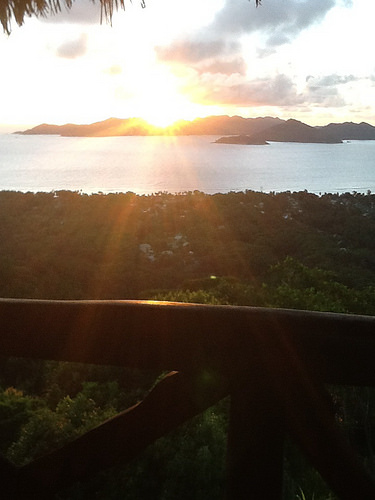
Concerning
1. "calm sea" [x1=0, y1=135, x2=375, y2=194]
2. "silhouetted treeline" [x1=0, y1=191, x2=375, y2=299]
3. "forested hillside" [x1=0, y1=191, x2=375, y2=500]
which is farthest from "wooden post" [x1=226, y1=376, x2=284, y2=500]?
"calm sea" [x1=0, y1=135, x2=375, y2=194]

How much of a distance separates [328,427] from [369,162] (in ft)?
253

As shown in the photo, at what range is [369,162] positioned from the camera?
237ft

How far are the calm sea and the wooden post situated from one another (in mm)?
39616

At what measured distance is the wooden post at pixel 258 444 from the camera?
2.64 feet

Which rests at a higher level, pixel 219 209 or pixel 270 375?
pixel 270 375

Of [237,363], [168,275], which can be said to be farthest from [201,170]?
[237,363]

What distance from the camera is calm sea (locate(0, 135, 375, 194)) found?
46219mm

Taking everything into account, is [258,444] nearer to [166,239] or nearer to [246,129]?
[166,239]

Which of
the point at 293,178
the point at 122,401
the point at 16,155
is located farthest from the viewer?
the point at 16,155

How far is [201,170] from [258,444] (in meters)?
60.2

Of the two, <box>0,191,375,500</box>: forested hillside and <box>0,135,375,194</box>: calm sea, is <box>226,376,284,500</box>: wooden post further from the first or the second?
<box>0,135,375,194</box>: calm sea

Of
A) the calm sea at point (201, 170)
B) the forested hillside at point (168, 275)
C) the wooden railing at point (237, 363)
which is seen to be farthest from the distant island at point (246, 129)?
the wooden railing at point (237, 363)

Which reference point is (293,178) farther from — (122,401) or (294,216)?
(122,401)

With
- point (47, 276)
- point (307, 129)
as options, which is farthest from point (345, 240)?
point (307, 129)
